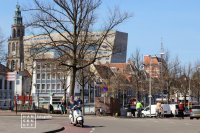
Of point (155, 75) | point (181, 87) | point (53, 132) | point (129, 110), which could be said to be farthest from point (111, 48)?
point (155, 75)

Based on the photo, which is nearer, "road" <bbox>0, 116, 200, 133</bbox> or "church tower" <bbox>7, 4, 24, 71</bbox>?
"road" <bbox>0, 116, 200, 133</bbox>

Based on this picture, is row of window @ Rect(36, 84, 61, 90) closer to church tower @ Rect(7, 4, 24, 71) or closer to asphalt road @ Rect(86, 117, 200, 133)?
church tower @ Rect(7, 4, 24, 71)

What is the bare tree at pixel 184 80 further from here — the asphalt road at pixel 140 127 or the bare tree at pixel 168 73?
the asphalt road at pixel 140 127

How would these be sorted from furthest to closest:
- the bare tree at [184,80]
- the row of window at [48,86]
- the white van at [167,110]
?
the row of window at [48,86], the bare tree at [184,80], the white van at [167,110]

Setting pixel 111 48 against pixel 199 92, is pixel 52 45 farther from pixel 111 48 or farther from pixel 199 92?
pixel 199 92

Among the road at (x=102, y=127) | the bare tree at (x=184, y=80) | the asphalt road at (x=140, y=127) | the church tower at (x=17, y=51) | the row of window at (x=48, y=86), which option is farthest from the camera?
the row of window at (x=48, y=86)

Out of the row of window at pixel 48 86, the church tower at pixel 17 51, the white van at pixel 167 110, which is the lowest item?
the white van at pixel 167 110

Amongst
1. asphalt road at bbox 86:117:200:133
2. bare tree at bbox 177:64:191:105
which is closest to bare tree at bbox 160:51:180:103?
bare tree at bbox 177:64:191:105

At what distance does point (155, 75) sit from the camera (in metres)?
95.1

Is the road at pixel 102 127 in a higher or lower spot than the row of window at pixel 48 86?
lower

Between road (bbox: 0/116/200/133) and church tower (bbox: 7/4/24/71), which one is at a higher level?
church tower (bbox: 7/4/24/71)

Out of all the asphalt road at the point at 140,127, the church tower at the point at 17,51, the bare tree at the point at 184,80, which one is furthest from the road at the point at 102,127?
the bare tree at the point at 184,80

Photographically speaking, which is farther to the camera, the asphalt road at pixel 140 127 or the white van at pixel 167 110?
the white van at pixel 167 110

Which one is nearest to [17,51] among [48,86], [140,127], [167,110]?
[48,86]
